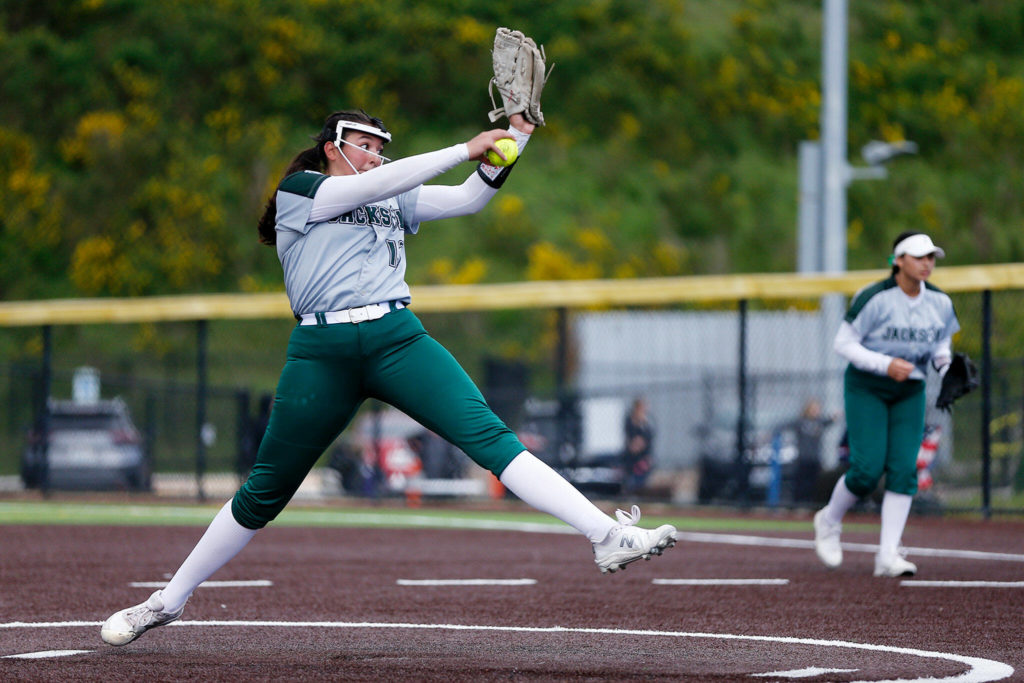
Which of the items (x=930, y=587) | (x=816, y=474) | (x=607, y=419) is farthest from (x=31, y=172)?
(x=930, y=587)

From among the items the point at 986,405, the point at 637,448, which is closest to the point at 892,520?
the point at 986,405

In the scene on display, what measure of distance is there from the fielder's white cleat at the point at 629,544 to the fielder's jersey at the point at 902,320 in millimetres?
3828

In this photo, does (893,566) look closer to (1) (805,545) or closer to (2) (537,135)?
(1) (805,545)

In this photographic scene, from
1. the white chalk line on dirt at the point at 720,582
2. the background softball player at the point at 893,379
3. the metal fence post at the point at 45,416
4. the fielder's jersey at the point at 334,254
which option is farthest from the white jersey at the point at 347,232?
the metal fence post at the point at 45,416

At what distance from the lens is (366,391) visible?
229 inches

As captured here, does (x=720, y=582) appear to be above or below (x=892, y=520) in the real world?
below

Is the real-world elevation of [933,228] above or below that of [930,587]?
above

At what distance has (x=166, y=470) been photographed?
72.5 ft

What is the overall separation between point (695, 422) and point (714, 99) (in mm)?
35685

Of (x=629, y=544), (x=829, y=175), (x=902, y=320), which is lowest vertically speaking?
(x=629, y=544)

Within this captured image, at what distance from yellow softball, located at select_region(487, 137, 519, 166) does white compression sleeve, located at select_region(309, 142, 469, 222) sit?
129 millimetres

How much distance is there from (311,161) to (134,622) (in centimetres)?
181

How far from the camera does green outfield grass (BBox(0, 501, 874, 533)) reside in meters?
14.1

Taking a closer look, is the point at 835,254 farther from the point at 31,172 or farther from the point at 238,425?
the point at 31,172
